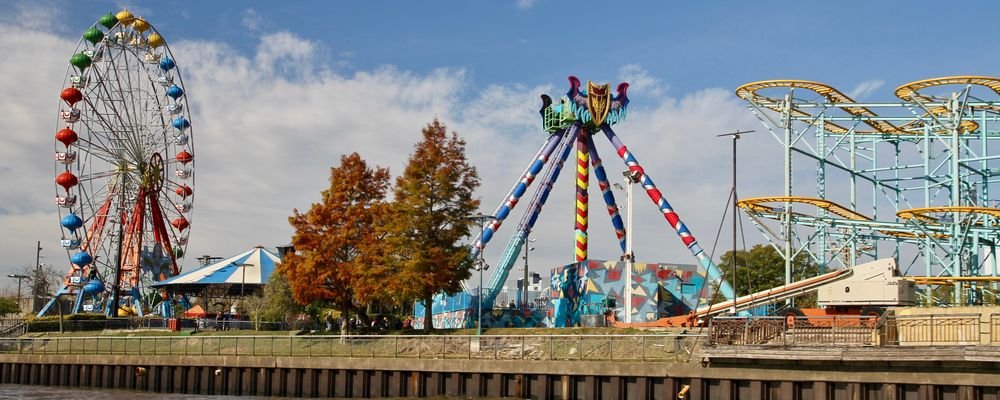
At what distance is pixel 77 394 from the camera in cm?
4422

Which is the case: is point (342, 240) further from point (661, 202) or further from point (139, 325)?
point (661, 202)

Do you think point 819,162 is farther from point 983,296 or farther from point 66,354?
point 66,354

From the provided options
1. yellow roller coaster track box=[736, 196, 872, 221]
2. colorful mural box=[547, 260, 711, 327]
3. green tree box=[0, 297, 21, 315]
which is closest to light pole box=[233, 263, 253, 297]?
colorful mural box=[547, 260, 711, 327]

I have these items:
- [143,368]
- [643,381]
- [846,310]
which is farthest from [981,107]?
[143,368]

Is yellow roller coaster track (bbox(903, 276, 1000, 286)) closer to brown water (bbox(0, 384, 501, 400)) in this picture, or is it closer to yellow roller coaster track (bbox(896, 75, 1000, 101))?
yellow roller coaster track (bbox(896, 75, 1000, 101))

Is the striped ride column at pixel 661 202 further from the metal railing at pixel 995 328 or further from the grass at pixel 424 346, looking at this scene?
the metal railing at pixel 995 328

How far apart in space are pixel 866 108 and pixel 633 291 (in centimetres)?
1731

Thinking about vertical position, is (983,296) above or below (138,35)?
below

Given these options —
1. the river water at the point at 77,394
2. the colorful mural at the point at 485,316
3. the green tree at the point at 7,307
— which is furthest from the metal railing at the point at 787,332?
the green tree at the point at 7,307

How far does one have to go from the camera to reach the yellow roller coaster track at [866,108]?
176 feet

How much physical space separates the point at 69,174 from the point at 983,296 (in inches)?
2397

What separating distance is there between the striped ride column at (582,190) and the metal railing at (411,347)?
3257 centimetres

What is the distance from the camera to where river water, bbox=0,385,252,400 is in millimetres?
42656

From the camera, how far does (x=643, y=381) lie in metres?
35.2
